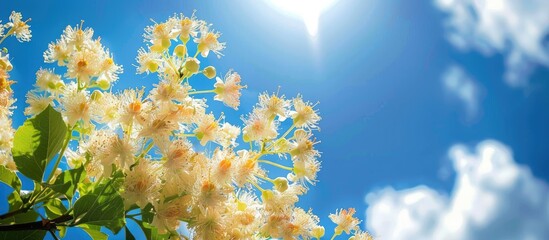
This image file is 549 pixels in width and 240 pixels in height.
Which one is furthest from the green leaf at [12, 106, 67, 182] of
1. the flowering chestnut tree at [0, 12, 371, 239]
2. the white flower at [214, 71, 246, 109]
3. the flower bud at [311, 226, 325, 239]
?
the flower bud at [311, 226, 325, 239]

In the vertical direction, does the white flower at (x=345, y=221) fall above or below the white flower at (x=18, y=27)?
below

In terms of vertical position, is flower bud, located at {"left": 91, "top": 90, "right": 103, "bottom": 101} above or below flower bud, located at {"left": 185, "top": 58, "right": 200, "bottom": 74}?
below

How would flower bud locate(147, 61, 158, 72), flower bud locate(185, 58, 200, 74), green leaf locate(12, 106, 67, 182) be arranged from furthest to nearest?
flower bud locate(147, 61, 158, 72), flower bud locate(185, 58, 200, 74), green leaf locate(12, 106, 67, 182)

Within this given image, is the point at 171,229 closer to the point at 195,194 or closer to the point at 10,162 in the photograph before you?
the point at 195,194

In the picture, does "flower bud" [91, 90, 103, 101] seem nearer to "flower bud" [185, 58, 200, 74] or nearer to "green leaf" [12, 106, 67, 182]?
"green leaf" [12, 106, 67, 182]

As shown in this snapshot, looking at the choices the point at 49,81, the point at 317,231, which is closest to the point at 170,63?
the point at 49,81

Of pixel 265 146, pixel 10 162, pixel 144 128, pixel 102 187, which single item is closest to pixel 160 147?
pixel 144 128

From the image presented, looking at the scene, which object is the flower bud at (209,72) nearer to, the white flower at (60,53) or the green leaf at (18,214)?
the white flower at (60,53)

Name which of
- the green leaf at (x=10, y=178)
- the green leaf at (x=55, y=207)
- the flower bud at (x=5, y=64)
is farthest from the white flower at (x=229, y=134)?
the flower bud at (x=5, y=64)
